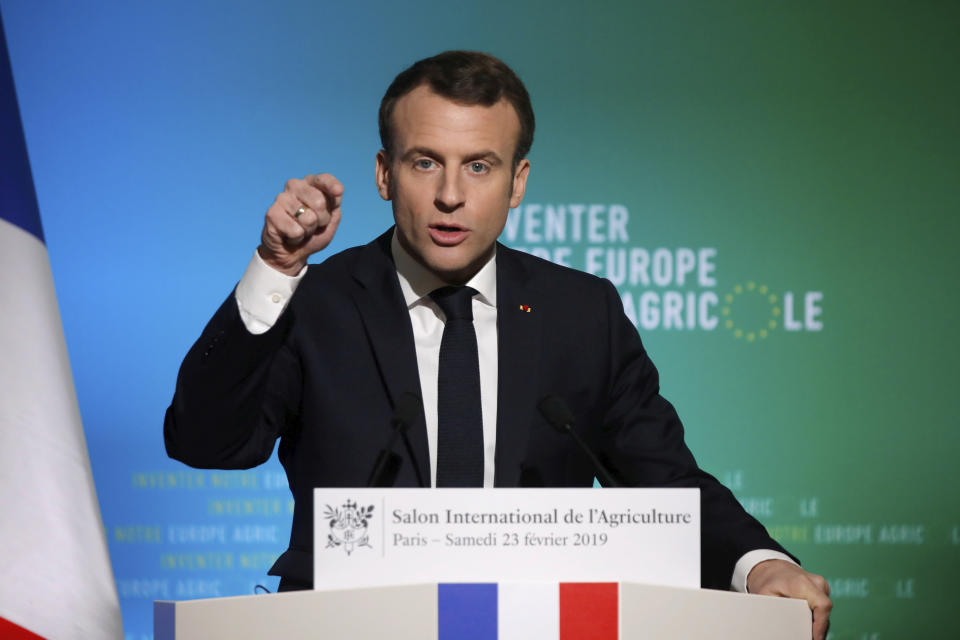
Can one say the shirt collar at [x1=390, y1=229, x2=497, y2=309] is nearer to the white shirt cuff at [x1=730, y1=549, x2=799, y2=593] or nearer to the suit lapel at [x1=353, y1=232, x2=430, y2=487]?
the suit lapel at [x1=353, y1=232, x2=430, y2=487]

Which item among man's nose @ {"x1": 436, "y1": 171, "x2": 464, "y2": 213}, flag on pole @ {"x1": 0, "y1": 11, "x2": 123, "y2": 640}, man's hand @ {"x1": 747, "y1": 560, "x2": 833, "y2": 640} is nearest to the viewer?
man's hand @ {"x1": 747, "y1": 560, "x2": 833, "y2": 640}

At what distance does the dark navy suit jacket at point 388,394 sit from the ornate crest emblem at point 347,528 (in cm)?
46

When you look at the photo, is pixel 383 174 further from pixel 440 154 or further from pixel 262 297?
pixel 262 297

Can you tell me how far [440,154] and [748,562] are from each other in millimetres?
831

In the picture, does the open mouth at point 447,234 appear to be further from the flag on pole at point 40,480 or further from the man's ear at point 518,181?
the flag on pole at point 40,480

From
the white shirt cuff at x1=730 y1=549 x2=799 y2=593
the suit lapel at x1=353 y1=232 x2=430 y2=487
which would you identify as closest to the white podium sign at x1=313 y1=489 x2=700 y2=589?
the white shirt cuff at x1=730 y1=549 x2=799 y2=593

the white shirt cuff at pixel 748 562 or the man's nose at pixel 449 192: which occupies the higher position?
the man's nose at pixel 449 192

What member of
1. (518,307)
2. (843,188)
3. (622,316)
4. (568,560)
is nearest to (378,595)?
(568,560)

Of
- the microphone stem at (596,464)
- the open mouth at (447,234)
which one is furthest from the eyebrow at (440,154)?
the microphone stem at (596,464)

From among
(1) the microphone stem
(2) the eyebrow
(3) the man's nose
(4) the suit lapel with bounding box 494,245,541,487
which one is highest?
(2) the eyebrow

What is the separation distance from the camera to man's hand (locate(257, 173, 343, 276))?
1.43 meters

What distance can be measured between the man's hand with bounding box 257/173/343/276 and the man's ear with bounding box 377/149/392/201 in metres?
0.36

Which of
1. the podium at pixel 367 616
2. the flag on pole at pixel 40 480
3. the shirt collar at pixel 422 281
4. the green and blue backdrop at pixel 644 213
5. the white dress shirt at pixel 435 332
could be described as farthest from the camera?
the green and blue backdrop at pixel 644 213

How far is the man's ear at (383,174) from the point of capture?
1854 millimetres
